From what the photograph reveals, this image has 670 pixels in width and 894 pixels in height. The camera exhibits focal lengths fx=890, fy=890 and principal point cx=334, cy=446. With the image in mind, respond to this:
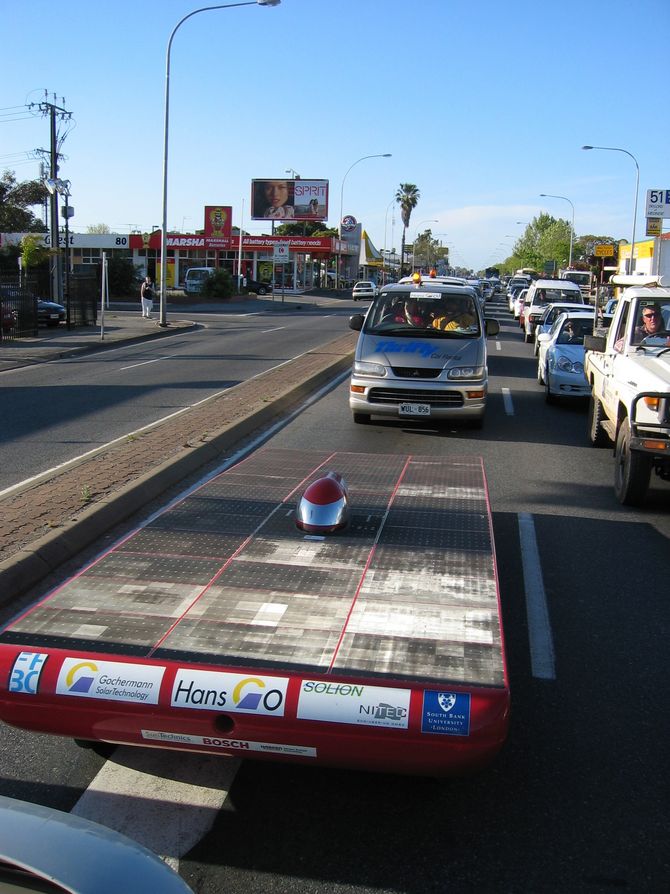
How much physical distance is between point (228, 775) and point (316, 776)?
1.23 ft

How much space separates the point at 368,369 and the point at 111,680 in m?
8.86

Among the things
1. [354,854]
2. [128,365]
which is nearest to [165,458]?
[354,854]

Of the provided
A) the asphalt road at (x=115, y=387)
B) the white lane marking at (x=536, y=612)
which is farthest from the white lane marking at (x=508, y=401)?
the white lane marking at (x=536, y=612)

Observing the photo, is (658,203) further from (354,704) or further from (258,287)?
(354,704)

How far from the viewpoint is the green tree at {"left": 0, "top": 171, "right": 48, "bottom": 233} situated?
7300cm

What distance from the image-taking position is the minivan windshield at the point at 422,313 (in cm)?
1270

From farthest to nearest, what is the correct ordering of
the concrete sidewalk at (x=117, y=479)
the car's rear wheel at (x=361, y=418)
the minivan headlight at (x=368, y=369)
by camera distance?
the car's rear wheel at (x=361, y=418)
the minivan headlight at (x=368, y=369)
the concrete sidewalk at (x=117, y=479)

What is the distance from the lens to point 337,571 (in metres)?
4.64

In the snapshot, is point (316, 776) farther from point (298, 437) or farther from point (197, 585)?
point (298, 437)

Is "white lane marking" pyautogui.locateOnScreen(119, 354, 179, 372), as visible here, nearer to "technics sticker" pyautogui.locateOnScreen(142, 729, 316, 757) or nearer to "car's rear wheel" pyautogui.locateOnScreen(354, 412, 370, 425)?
"car's rear wheel" pyautogui.locateOnScreen(354, 412, 370, 425)

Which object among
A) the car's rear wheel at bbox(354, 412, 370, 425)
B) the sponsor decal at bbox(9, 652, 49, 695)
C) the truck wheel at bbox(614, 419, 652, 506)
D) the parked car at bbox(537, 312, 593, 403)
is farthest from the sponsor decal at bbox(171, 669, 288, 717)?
the parked car at bbox(537, 312, 593, 403)

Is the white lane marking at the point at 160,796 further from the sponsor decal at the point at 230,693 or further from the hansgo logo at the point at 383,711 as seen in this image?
the hansgo logo at the point at 383,711

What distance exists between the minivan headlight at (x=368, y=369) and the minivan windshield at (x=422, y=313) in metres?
0.73

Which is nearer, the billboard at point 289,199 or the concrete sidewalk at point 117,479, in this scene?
the concrete sidewalk at point 117,479
